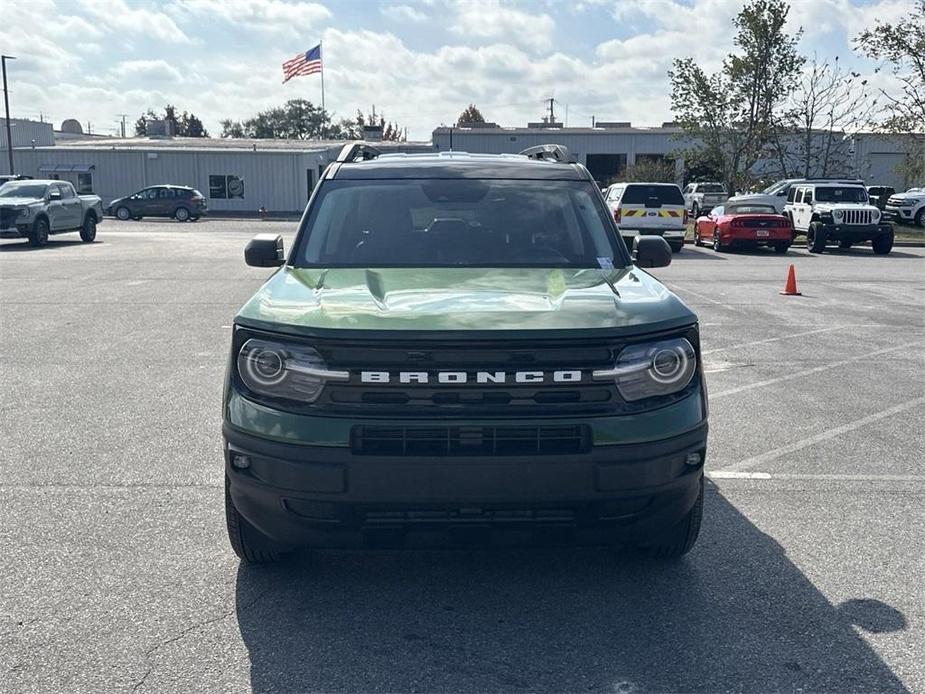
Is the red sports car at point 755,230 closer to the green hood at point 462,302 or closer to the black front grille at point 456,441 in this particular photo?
the green hood at point 462,302

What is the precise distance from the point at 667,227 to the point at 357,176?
20.5 metres

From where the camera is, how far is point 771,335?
11117 mm

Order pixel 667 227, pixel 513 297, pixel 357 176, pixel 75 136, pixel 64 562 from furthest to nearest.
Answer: pixel 75 136
pixel 667 227
pixel 357 176
pixel 64 562
pixel 513 297

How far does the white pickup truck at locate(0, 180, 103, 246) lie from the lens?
79.5 feet

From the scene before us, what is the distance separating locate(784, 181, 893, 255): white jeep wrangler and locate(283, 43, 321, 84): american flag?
35819 millimetres

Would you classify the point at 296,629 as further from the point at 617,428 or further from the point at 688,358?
the point at 688,358

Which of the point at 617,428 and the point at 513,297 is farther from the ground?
the point at 513,297

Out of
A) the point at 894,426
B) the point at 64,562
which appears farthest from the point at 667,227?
the point at 64,562

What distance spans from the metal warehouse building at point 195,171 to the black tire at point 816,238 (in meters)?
30.5

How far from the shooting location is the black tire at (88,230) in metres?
27.4

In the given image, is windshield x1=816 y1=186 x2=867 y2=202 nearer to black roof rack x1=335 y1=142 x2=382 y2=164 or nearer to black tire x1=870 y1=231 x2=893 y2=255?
black tire x1=870 y1=231 x2=893 y2=255

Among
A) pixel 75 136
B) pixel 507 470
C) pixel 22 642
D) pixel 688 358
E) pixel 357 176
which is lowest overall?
pixel 22 642

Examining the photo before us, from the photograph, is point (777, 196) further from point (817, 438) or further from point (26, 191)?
point (817, 438)

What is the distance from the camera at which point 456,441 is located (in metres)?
3.43
